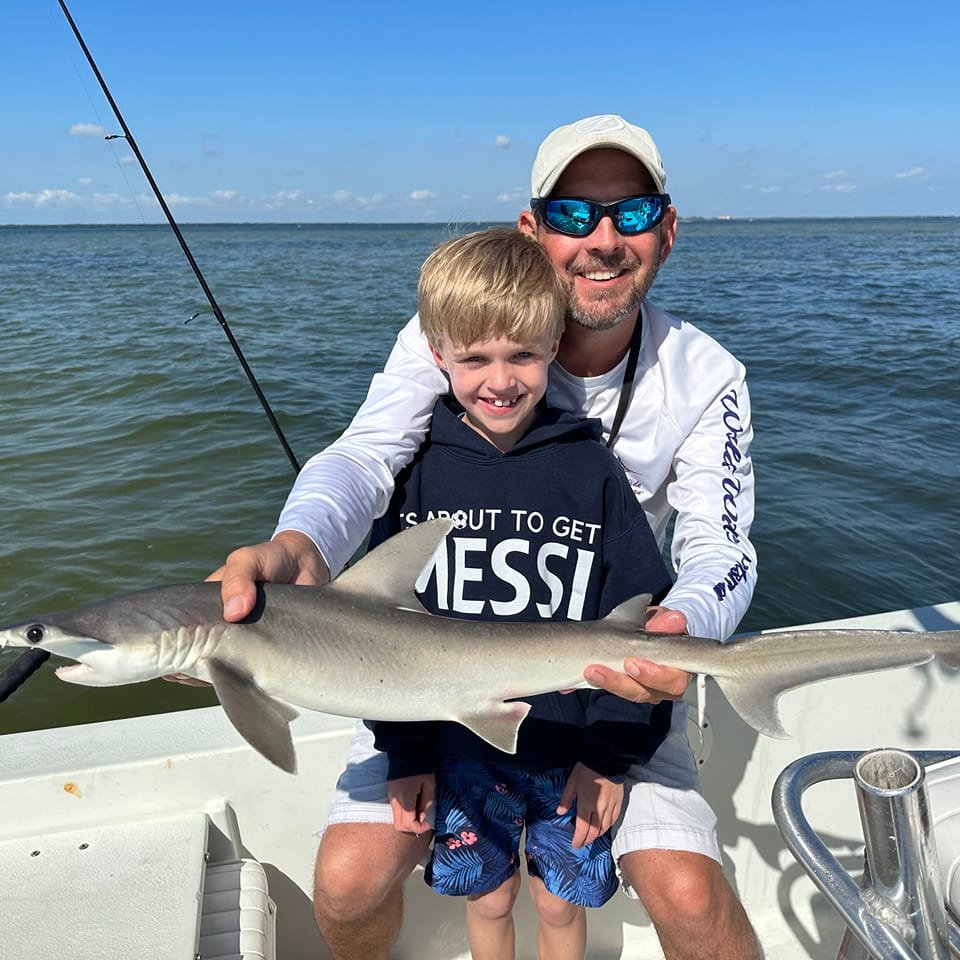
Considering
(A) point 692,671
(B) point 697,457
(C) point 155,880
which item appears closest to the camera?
(A) point 692,671

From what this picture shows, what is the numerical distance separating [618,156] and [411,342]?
903 mm

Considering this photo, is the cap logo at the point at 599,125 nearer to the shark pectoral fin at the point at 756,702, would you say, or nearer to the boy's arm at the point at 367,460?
the boy's arm at the point at 367,460

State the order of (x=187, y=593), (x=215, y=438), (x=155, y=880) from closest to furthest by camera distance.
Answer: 1. (x=187, y=593)
2. (x=155, y=880)
3. (x=215, y=438)

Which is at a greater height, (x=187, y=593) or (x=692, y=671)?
(x=187, y=593)

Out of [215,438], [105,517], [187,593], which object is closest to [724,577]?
[187,593]

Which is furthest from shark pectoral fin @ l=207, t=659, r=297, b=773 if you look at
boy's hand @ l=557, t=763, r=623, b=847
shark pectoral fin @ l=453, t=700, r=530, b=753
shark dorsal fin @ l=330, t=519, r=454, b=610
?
boy's hand @ l=557, t=763, r=623, b=847

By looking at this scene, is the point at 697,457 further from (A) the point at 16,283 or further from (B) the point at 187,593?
(A) the point at 16,283

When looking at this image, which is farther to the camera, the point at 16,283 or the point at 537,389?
the point at 16,283

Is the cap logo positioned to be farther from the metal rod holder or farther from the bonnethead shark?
the metal rod holder

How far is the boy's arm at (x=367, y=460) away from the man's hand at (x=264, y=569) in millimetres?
46

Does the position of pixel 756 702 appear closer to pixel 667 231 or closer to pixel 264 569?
pixel 264 569

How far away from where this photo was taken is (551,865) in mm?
Answer: 2562

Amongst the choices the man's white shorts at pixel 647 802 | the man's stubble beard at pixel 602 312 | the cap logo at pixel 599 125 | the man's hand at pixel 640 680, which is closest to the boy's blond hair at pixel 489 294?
the man's stubble beard at pixel 602 312

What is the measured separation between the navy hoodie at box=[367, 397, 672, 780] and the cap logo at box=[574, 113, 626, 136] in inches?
37.8
